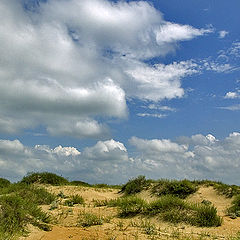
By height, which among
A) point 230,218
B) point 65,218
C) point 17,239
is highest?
point 230,218

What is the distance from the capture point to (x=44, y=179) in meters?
25.0

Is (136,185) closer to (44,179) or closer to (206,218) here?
(44,179)

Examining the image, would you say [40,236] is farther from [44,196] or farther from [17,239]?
[44,196]

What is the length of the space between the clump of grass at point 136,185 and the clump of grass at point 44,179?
A: 6.63 meters

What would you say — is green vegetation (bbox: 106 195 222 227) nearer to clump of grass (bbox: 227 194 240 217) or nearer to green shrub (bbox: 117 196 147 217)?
green shrub (bbox: 117 196 147 217)

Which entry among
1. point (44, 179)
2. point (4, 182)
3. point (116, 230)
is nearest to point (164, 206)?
point (116, 230)

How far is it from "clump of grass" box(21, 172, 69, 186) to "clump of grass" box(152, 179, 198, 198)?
30.4 feet

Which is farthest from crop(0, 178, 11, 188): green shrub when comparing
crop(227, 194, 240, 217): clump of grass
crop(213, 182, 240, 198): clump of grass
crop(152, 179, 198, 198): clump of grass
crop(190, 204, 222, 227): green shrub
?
crop(190, 204, 222, 227): green shrub

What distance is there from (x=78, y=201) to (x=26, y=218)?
6805mm

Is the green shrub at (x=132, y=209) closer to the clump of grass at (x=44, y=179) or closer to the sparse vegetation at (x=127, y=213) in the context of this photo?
the sparse vegetation at (x=127, y=213)

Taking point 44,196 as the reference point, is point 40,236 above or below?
below

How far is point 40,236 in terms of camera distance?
9.01 m

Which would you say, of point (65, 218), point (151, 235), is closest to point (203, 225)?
point (151, 235)

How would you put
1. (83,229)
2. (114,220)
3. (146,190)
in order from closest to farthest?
(83,229) < (114,220) < (146,190)
